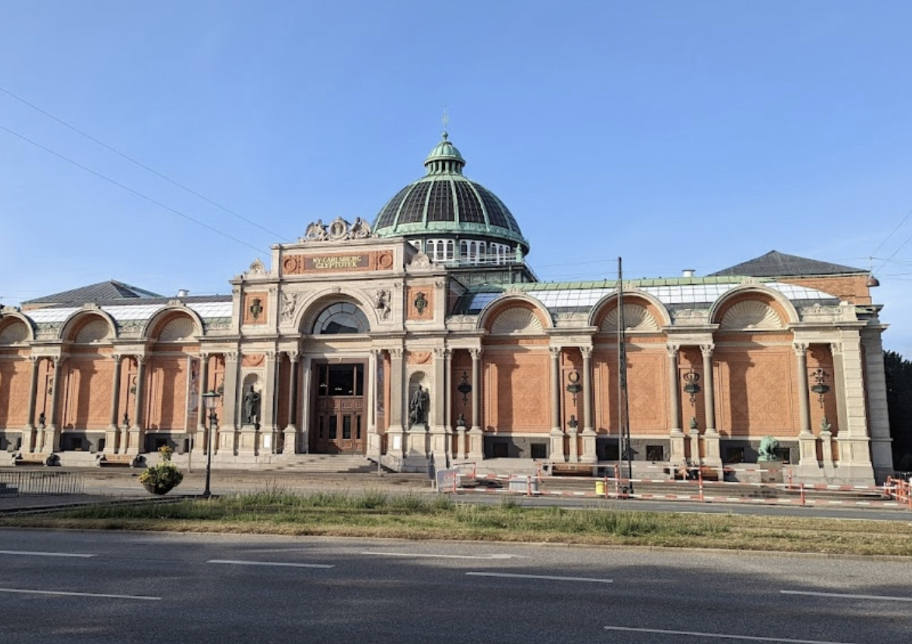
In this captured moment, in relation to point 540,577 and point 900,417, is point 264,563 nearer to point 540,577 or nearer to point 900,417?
point 540,577

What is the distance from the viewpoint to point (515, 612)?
32.8ft

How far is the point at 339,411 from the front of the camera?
1924 inches

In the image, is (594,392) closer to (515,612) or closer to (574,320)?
(574,320)

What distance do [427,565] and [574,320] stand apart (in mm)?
32412

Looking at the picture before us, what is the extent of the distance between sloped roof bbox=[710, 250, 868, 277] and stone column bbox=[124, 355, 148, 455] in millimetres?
38893

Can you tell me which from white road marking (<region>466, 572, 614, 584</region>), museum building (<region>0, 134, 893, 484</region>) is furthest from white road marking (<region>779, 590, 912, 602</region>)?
museum building (<region>0, 134, 893, 484</region>)

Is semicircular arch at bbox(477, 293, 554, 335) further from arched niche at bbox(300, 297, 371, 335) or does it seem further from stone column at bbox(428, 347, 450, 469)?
arched niche at bbox(300, 297, 371, 335)

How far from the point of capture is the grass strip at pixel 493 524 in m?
16.1

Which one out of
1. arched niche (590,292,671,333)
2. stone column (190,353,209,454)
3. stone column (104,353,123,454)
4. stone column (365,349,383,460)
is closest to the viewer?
arched niche (590,292,671,333)

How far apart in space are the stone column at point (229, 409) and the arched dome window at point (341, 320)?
5.81 meters

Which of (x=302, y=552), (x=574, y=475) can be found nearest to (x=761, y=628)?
(x=302, y=552)

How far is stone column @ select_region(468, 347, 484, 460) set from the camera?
147 feet

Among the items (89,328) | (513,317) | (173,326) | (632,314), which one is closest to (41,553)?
(513,317)

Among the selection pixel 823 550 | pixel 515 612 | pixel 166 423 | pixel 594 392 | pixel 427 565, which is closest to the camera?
pixel 515 612
